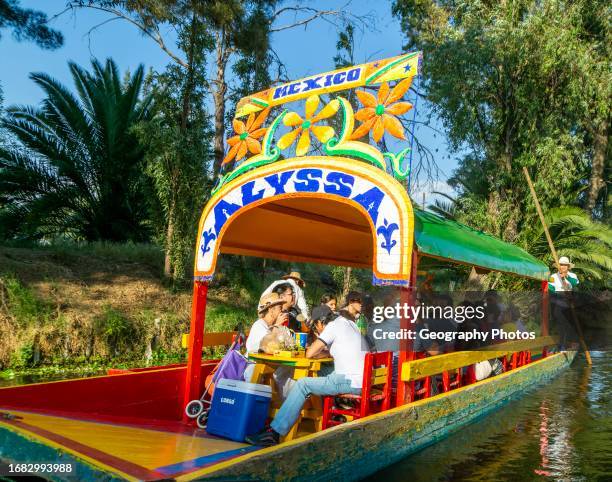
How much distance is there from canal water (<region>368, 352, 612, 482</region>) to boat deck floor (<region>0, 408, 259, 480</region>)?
60.0 inches

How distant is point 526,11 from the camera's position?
16.4m

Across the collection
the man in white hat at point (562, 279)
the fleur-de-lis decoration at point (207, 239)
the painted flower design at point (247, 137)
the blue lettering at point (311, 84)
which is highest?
the blue lettering at point (311, 84)

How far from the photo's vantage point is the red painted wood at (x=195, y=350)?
20.5ft

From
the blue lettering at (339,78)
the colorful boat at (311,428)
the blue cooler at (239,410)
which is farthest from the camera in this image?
the blue lettering at (339,78)

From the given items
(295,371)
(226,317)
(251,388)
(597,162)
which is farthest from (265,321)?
(597,162)

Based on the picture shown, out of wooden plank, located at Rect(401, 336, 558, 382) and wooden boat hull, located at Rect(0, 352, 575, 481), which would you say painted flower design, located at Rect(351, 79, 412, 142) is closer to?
wooden plank, located at Rect(401, 336, 558, 382)

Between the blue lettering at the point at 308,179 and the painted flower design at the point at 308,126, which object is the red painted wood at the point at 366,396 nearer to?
the blue lettering at the point at 308,179

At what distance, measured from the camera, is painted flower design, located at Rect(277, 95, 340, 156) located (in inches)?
227

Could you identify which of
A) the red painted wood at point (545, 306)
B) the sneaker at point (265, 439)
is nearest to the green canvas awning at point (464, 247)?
the red painted wood at point (545, 306)

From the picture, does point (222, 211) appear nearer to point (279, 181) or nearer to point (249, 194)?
point (249, 194)

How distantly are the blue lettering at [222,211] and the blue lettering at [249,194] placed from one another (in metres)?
0.14

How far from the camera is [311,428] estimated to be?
554 cm

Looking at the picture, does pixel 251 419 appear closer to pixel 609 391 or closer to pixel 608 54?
pixel 609 391

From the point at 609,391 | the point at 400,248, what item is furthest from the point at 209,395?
the point at 609,391
